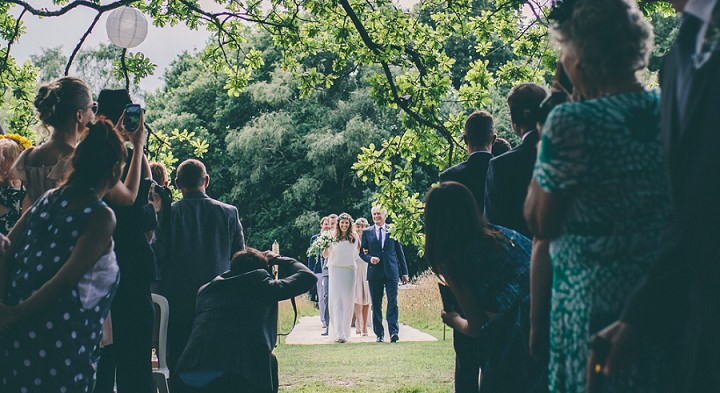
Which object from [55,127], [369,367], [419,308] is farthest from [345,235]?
[55,127]

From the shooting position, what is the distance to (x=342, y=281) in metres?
15.7

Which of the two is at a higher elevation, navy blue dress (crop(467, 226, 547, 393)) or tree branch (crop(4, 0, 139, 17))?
tree branch (crop(4, 0, 139, 17))

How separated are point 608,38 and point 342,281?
13.4m

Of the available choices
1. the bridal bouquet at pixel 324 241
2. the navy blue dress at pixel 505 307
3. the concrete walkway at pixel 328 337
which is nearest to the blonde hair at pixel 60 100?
the navy blue dress at pixel 505 307

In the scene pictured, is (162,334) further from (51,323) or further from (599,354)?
(599,354)

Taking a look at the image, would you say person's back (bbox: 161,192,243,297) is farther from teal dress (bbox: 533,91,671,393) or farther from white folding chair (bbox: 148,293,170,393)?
teal dress (bbox: 533,91,671,393)

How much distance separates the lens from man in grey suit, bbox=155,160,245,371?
6.48 m

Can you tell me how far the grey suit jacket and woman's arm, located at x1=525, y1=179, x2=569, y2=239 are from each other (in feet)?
14.2

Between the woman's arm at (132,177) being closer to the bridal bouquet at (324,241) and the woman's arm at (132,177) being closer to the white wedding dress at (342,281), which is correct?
the white wedding dress at (342,281)

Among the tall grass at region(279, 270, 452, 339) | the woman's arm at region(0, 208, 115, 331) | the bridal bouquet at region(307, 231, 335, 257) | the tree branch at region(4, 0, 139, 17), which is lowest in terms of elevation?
the tall grass at region(279, 270, 452, 339)

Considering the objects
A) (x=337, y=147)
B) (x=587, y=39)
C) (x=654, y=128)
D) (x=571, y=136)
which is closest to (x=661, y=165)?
(x=654, y=128)

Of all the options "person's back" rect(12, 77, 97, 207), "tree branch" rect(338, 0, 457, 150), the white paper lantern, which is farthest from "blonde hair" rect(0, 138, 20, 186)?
"tree branch" rect(338, 0, 457, 150)

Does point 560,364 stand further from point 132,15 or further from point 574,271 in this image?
point 132,15

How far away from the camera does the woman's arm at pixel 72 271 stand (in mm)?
3229
